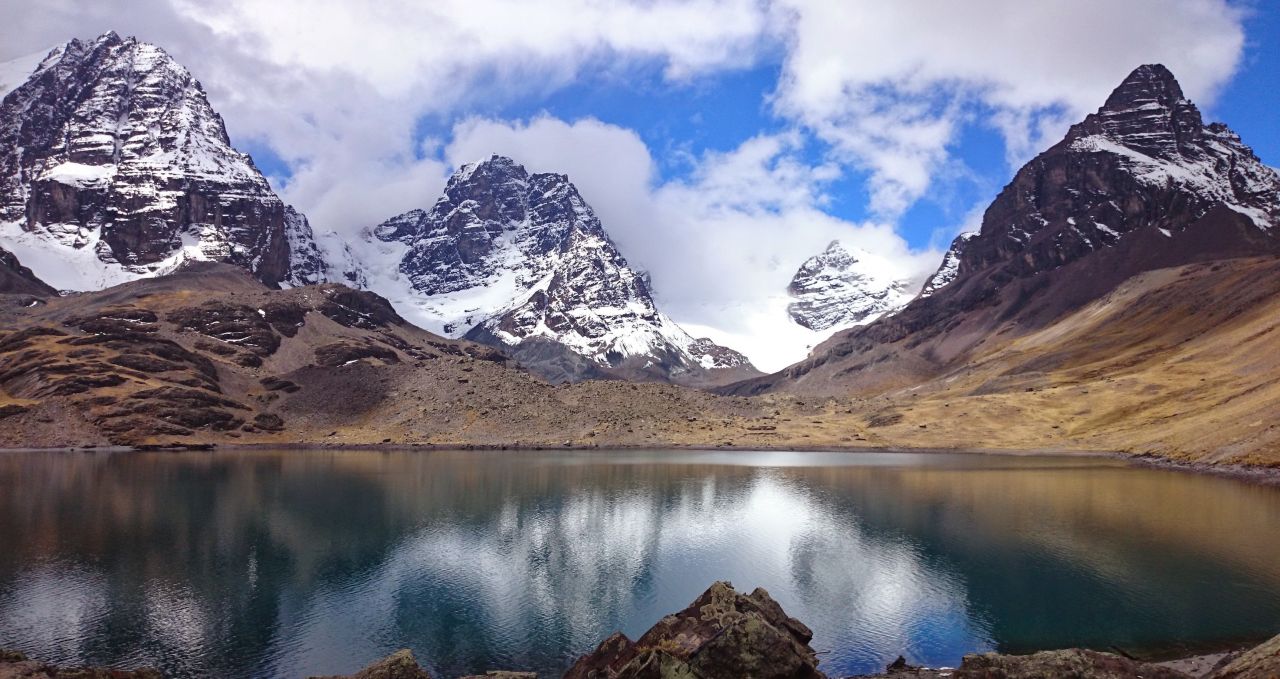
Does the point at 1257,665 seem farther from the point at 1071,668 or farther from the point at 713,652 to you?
the point at 713,652

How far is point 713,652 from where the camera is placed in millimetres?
28797

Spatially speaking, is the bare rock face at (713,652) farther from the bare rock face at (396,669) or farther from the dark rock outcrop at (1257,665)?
the dark rock outcrop at (1257,665)

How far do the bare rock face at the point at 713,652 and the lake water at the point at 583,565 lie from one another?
23.7 feet

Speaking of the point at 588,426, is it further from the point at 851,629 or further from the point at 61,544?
the point at 851,629

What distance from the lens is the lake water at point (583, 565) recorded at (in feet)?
132

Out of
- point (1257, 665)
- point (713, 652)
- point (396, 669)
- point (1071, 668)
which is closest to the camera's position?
point (1257, 665)

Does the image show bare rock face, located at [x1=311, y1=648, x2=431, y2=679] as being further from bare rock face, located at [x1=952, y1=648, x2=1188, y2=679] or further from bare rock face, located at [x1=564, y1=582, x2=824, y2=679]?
bare rock face, located at [x1=952, y1=648, x2=1188, y2=679]

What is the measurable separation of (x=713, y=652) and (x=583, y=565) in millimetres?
31201

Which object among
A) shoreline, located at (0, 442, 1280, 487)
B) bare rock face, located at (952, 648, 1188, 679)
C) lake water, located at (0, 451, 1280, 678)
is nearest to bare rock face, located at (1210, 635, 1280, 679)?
bare rock face, located at (952, 648, 1188, 679)

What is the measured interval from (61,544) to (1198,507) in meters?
95.5

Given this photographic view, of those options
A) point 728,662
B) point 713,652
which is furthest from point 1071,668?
point 713,652

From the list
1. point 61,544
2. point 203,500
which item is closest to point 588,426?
point 203,500

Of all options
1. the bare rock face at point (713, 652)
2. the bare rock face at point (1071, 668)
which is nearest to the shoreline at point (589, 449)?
the bare rock face at point (1071, 668)

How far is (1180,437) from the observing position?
127 meters
